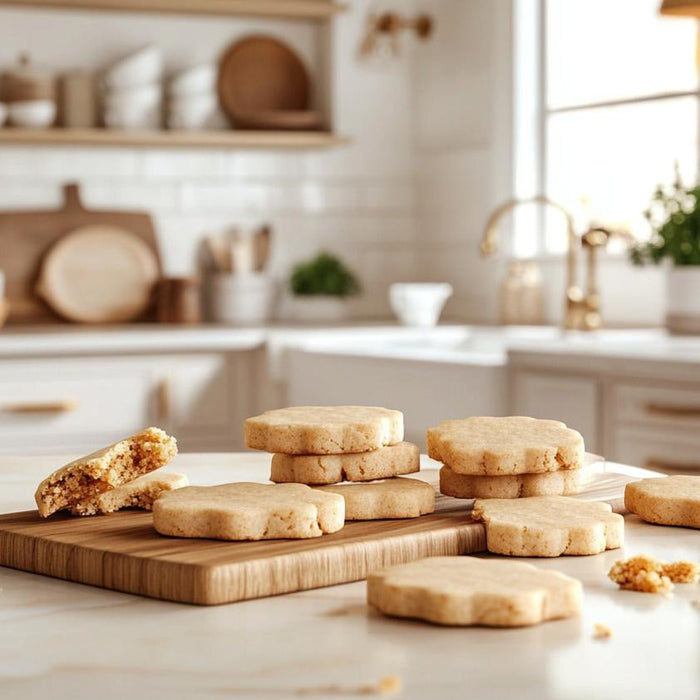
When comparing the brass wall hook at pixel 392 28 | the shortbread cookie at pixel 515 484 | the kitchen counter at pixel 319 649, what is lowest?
the kitchen counter at pixel 319 649

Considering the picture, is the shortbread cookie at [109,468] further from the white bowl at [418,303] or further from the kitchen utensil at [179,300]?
the kitchen utensil at [179,300]

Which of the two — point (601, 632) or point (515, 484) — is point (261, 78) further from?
point (601, 632)

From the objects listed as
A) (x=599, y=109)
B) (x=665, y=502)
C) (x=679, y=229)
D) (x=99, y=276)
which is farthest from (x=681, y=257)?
(x=665, y=502)

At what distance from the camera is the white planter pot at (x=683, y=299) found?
3.22 metres

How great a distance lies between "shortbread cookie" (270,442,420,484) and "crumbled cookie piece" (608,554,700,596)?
0.80 feet

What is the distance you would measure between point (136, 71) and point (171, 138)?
0.25 meters

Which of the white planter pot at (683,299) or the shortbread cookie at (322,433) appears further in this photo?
the white planter pot at (683,299)

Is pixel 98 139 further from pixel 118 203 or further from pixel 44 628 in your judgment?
pixel 44 628

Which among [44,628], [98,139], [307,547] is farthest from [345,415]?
[98,139]

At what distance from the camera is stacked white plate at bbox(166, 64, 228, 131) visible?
4.31m

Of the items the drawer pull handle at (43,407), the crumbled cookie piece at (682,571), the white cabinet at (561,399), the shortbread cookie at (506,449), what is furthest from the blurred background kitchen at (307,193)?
the crumbled cookie piece at (682,571)

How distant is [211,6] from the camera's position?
4.33 meters

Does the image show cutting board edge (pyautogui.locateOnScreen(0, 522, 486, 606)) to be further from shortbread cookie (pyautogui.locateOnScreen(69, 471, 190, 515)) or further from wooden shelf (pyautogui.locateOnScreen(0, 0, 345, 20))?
wooden shelf (pyautogui.locateOnScreen(0, 0, 345, 20))

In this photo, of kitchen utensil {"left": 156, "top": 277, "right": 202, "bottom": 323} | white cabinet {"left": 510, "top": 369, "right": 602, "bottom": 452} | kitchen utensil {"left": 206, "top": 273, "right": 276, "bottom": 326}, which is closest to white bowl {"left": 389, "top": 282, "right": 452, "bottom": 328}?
kitchen utensil {"left": 206, "top": 273, "right": 276, "bottom": 326}
